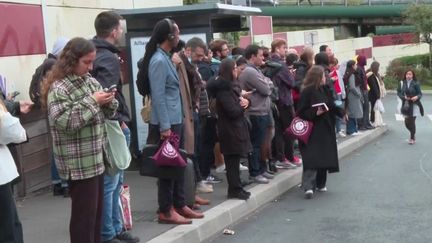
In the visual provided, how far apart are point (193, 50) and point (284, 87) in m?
2.69

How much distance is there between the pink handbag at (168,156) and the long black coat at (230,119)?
57.9 inches

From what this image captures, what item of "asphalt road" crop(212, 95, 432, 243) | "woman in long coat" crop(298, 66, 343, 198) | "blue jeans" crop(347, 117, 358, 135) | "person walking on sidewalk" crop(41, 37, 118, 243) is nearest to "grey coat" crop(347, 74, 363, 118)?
"blue jeans" crop(347, 117, 358, 135)

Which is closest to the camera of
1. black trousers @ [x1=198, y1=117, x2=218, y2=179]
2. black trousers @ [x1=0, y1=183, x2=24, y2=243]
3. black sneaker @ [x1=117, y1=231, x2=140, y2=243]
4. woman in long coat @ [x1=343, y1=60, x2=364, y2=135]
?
black trousers @ [x1=0, y1=183, x2=24, y2=243]

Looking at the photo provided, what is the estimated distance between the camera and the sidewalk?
637 centimetres

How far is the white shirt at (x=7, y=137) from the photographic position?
184 inches

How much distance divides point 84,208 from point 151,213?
2.43 meters

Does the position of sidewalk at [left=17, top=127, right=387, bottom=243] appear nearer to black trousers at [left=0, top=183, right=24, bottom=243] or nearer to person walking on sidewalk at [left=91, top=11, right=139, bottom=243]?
person walking on sidewalk at [left=91, top=11, right=139, bottom=243]

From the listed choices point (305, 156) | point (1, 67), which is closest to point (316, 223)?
point (305, 156)

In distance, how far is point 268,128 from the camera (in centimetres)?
950

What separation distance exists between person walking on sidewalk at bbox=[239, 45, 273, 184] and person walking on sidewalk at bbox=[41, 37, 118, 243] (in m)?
4.21

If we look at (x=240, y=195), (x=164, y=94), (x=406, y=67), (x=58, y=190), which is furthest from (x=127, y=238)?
(x=406, y=67)

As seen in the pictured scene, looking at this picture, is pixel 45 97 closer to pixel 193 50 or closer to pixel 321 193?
pixel 193 50

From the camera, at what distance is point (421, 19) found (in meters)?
38.2

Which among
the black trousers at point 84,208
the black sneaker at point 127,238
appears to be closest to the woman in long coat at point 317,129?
the black sneaker at point 127,238
